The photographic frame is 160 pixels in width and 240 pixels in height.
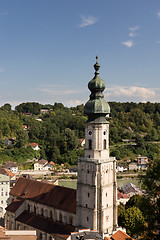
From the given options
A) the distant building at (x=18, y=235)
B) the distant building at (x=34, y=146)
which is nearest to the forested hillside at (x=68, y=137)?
the distant building at (x=34, y=146)

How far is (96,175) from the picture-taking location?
79.0ft

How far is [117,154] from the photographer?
269 ft

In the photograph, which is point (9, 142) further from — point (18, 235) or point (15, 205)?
point (18, 235)

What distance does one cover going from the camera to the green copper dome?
25.0 meters

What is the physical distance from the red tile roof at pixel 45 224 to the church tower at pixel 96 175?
1696 mm

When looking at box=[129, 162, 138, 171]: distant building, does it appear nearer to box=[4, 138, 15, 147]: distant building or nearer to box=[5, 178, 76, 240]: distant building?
box=[4, 138, 15, 147]: distant building

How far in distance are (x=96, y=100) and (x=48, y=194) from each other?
11.6 m

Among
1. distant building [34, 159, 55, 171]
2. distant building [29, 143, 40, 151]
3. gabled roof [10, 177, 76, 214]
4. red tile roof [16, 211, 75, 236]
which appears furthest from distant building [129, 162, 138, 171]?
red tile roof [16, 211, 75, 236]

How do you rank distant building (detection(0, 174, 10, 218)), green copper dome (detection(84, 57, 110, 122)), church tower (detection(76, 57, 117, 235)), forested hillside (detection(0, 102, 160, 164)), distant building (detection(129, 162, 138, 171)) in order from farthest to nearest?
forested hillside (detection(0, 102, 160, 164))
distant building (detection(129, 162, 138, 171))
distant building (detection(0, 174, 10, 218))
green copper dome (detection(84, 57, 110, 122))
church tower (detection(76, 57, 117, 235))

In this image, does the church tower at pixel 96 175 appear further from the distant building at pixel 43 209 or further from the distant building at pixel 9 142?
the distant building at pixel 9 142

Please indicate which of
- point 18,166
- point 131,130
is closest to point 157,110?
point 131,130

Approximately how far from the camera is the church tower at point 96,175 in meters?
24.0

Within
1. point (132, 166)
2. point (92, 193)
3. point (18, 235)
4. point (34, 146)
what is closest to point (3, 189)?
point (92, 193)

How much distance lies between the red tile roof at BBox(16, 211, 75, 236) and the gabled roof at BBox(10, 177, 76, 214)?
1.58 metres
